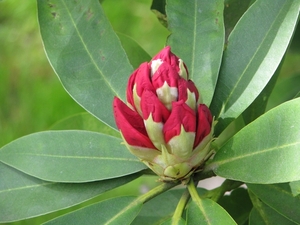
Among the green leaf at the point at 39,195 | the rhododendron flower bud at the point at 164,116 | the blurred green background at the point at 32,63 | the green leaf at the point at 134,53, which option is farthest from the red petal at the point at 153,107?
the blurred green background at the point at 32,63

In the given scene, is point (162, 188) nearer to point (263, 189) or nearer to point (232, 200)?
point (263, 189)

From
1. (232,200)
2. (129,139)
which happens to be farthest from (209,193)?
(129,139)

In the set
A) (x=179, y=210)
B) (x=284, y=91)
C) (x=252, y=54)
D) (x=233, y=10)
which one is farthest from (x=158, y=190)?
(x=284, y=91)

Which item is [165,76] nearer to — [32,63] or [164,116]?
[164,116]

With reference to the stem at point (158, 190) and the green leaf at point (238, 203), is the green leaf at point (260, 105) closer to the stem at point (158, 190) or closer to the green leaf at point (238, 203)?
the green leaf at point (238, 203)

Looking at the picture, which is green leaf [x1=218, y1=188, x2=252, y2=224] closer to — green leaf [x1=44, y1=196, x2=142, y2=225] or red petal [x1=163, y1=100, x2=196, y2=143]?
green leaf [x1=44, y1=196, x2=142, y2=225]

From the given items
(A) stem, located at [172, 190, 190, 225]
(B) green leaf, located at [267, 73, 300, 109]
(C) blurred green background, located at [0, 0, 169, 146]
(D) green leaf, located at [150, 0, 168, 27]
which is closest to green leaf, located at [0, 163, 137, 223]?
(A) stem, located at [172, 190, 190, 225]
